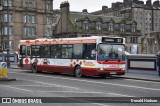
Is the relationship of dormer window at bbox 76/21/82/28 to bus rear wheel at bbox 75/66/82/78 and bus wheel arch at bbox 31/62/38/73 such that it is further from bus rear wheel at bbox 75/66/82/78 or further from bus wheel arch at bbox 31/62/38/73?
bus rear wheel at bbox 75/66/82/78

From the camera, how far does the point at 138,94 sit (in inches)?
577

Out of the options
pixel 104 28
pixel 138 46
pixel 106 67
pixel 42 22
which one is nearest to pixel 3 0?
pixel 42 22

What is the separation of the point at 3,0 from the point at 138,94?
75.2 meters

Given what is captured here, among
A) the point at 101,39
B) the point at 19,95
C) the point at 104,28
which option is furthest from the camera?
the point at 104,28

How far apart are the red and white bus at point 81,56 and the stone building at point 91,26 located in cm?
6800

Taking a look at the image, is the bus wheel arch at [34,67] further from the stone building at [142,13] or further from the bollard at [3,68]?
the stone building at [142,13]

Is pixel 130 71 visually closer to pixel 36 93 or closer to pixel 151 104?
pixel 36 93

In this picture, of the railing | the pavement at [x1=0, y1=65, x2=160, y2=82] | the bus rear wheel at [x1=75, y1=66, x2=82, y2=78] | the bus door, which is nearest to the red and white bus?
the bus rear wheel at [x1=75, y1=66, x2=82, y2=78]

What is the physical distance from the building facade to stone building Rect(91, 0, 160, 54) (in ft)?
121

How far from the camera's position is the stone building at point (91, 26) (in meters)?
97.7

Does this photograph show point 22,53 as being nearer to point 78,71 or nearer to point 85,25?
point 78,71

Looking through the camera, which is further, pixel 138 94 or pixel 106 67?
pixel 106 67

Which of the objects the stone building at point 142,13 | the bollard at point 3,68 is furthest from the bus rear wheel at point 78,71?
the stone building at point 142,13

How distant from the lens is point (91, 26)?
102250 mm
